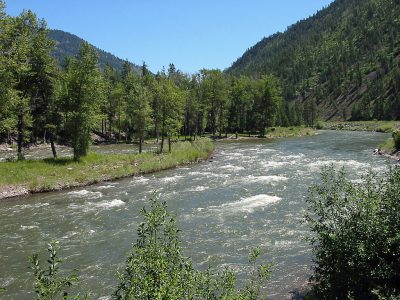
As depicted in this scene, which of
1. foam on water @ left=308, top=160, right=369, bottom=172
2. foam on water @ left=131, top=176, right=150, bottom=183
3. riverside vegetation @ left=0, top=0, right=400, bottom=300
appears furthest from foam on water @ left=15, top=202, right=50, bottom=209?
foam on water @ left=308, top=160, right=369, bottom=172

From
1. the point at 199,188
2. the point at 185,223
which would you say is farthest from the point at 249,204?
the point at 199,188

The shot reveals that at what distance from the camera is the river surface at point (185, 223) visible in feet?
63.1

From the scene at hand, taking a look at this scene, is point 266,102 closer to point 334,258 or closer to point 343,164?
point 343,164

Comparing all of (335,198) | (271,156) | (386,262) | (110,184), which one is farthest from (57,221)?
(271,156)

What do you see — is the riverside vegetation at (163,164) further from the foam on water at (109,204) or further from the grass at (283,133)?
the foam on water at (109,204)

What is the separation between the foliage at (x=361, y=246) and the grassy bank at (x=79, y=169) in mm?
30789

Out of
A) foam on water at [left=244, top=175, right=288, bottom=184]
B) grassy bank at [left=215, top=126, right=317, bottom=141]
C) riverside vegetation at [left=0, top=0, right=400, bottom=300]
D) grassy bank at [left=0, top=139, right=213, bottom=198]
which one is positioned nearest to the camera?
riverside vegetation at [left=0, top=0, right=400, bottom=300]

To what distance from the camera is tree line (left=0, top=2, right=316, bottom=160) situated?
37.2 meters

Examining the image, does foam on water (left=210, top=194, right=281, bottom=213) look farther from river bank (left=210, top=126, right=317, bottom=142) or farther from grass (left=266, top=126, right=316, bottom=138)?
grass (left=266, top=126, right=316, bottom=138)

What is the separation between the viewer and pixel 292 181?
39.1 metres

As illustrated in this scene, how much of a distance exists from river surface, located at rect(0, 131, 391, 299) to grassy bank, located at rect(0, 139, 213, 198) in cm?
198

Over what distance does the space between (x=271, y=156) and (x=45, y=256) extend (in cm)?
4286

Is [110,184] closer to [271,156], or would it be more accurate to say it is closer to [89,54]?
[89,54]

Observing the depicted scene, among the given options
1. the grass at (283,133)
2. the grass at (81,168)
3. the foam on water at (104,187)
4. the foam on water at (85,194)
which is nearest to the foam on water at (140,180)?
the grass at (81,168)
